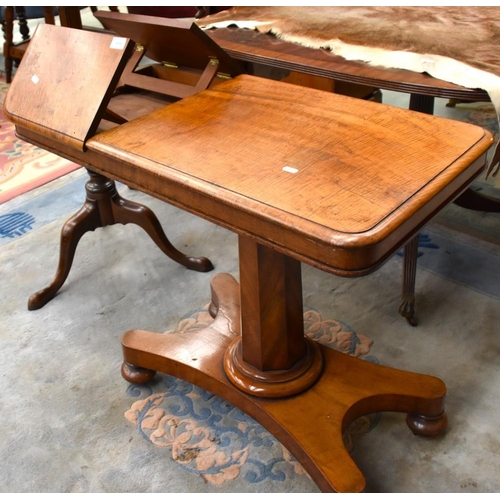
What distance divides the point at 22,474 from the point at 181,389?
0.39m

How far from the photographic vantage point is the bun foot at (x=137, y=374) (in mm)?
1479

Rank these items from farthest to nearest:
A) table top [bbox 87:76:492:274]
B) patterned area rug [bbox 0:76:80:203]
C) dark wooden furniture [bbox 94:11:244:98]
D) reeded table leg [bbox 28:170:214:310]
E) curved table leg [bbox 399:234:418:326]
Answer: patterned area rug [bbox 0:76:80:203] → reeded table leg [bbox 28:170:214:310] → curved table leg [bbox 399:234:418:326] → dark wooden furniture [bbox 94:11:244:98] → table top [bbox 87:76:492:274]

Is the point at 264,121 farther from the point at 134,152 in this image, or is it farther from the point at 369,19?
the point at 369,19

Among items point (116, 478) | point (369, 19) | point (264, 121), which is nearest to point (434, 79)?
point (264, 121)

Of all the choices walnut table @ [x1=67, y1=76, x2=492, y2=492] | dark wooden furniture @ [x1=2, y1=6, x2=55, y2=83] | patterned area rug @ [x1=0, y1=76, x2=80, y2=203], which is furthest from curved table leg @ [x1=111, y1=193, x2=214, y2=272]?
dark wooden furniture @ [x1=2, y1=6, x2=55, y2=83]

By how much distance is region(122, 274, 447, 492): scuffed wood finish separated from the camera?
3.90 ft

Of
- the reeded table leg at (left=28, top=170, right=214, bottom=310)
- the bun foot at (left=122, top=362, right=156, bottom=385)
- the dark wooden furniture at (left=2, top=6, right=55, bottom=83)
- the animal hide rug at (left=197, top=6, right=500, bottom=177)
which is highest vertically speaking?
the animal hide rug at (left=197, top=6, right=500, bottom=177)

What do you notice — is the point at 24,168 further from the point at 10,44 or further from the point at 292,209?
the point at 292,209

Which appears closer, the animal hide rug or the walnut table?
the walnut table

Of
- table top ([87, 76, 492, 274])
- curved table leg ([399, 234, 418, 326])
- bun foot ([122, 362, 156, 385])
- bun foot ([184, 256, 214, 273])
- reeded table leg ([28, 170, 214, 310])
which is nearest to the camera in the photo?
table top ([87, 76, 492, 274])

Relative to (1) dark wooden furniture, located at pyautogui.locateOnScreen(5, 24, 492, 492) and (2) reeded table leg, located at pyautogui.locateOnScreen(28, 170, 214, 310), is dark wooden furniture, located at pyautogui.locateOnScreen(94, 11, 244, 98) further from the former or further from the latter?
(2) reeded table leg, located at pyautogui.locateOnScreen(28, 170, 214, 310)

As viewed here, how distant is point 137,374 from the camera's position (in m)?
1.48

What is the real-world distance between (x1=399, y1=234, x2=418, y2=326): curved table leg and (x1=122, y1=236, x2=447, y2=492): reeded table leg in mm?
324

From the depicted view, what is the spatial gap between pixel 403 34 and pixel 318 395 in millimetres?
920
